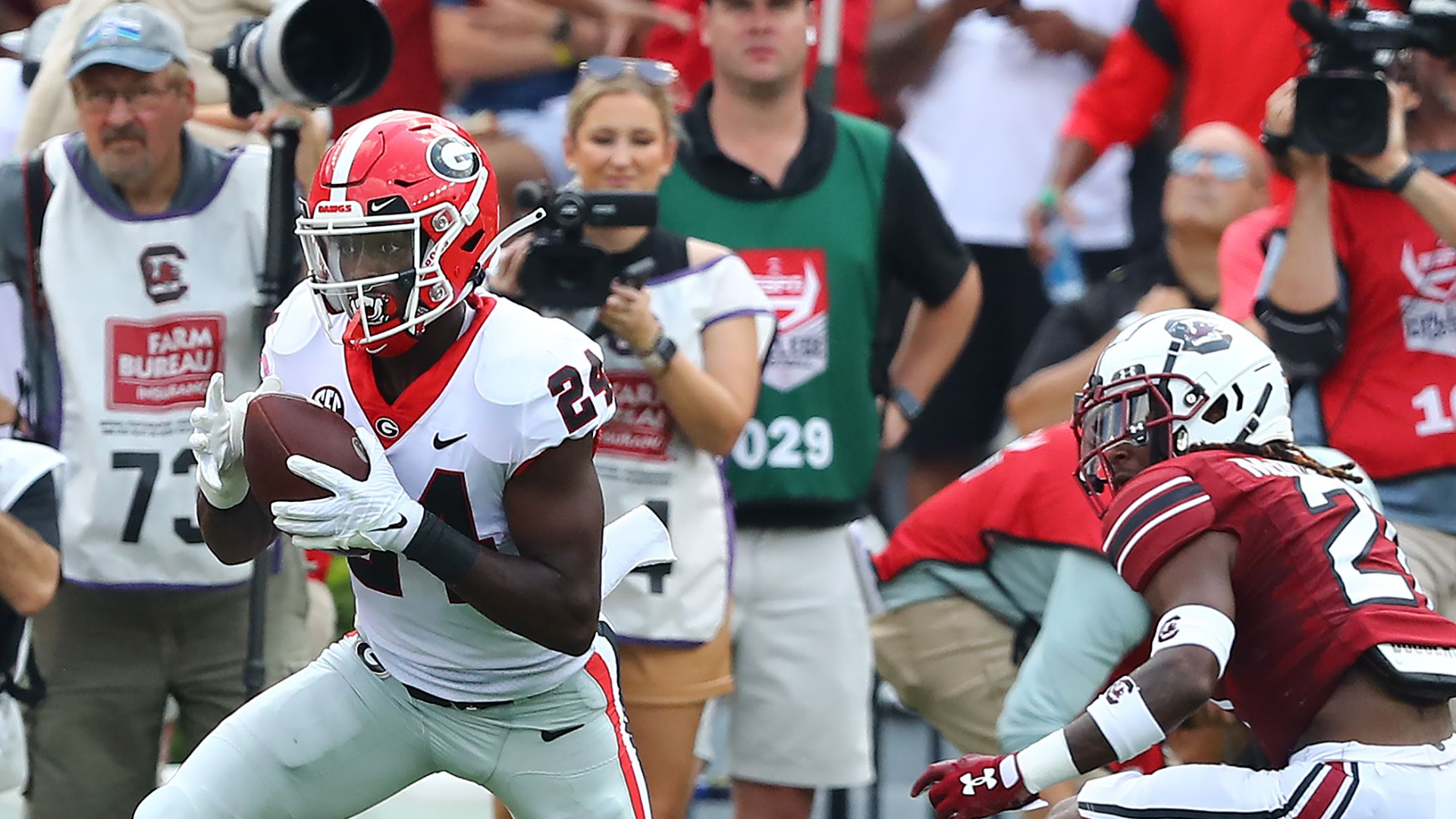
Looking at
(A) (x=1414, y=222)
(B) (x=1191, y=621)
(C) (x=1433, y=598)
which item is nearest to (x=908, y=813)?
(C) (x=1433, y=598)

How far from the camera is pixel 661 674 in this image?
482cm

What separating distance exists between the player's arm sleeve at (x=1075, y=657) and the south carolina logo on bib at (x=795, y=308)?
98 centimetres

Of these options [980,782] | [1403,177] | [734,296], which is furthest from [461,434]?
[1403,177]

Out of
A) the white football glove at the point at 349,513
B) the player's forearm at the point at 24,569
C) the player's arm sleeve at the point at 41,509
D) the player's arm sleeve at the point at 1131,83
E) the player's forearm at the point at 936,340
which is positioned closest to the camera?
the white football glove at the point at 349,513

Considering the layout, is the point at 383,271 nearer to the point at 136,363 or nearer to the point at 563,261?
the point at 563,261

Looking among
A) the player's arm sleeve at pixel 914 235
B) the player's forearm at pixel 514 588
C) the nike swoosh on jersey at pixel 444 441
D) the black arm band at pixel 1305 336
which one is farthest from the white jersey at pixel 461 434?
the black arm band at pixel 1305 336

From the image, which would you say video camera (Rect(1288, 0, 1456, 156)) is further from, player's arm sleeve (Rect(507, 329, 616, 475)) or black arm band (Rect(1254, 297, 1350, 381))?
player's arm sleeve (Rect(507, 329, 616, 475))

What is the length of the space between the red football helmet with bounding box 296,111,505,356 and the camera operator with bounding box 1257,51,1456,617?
2.10 metres

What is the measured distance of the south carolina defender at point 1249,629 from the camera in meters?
3.50

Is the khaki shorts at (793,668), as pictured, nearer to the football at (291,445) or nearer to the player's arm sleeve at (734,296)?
the player's arm sleeve at (734,296)

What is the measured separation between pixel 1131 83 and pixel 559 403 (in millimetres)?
3544

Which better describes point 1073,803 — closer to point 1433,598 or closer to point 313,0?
point 1433,598

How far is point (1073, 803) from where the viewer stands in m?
3.78

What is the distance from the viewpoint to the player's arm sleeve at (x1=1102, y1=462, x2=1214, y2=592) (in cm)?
357
